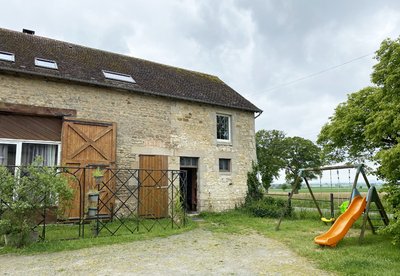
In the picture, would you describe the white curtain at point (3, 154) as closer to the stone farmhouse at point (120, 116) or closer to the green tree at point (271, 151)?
the stone farmhouse at point (120, 116)

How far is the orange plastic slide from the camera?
631cm

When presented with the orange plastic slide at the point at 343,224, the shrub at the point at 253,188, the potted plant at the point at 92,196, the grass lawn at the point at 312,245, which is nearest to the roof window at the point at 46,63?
the potted plant at the point at 92,196

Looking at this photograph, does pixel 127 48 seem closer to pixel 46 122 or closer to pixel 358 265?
pixel 46 122

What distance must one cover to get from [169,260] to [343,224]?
4015mm

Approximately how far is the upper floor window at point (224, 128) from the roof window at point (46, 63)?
6.73 metres

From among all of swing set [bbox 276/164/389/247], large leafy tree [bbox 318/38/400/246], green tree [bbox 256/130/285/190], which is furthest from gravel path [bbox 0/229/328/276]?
green tree [bbox 256/130/285/190]

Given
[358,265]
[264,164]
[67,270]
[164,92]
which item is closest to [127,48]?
[164,92]

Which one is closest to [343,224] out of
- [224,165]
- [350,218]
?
[350,218]

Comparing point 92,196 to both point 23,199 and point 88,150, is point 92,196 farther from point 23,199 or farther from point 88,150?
point 88,150

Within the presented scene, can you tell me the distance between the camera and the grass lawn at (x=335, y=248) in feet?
16.0

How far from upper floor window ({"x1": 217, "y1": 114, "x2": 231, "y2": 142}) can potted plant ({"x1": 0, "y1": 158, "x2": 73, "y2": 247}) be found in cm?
785

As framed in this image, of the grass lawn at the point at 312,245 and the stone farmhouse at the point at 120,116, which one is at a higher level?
the stone farmhouse at the point at 120,116

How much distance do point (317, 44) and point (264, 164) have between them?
27.1 meters

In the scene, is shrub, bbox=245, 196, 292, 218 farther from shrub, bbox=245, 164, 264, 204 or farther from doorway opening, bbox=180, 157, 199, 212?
doorway opening, bbox=180, 157, 199, 212
